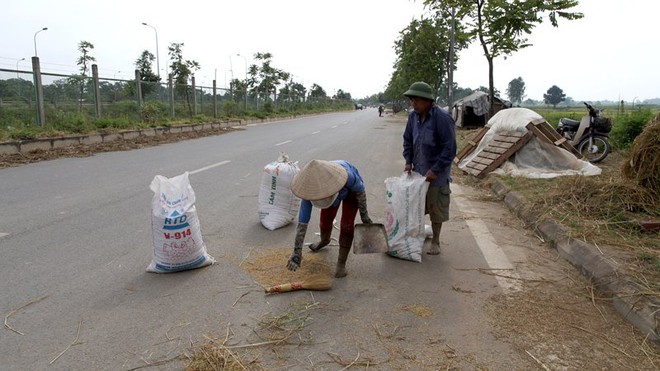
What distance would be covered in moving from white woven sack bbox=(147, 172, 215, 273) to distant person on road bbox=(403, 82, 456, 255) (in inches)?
82.3

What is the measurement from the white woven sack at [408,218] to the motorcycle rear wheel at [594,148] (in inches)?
263

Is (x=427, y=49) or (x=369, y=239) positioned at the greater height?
(x=427, y=49)

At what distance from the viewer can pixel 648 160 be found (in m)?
5.30

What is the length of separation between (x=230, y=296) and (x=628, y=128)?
1026 cm

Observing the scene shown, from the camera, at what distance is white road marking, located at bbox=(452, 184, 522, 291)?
3.82 m

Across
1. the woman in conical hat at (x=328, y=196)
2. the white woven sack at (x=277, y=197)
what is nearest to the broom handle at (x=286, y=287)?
the woman in conical hat at (x=328, y=196)

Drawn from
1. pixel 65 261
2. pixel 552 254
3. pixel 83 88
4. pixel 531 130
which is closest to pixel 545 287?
pixel 552 254

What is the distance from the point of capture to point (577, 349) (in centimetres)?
279

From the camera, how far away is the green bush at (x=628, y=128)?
10.1m

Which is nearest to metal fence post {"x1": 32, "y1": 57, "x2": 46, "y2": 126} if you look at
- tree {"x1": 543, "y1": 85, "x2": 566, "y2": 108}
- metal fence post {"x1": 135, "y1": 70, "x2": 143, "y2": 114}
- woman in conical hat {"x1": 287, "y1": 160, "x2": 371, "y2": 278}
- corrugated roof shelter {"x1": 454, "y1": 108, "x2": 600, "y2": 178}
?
metal fence post {"x1": 135, "y1": 70, "x2": 143, "y2": 114}

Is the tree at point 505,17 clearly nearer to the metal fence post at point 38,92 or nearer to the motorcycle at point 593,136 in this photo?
the motorcycle at point 593,136

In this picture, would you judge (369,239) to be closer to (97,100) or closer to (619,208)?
(619,208)

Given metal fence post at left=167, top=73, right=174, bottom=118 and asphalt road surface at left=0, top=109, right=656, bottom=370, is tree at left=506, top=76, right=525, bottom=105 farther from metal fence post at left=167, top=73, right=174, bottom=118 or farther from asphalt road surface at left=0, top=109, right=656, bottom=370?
asphalt road surface at left=0, top=109, right=656, bottom=370

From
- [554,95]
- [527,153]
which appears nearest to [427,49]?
[527,153]
